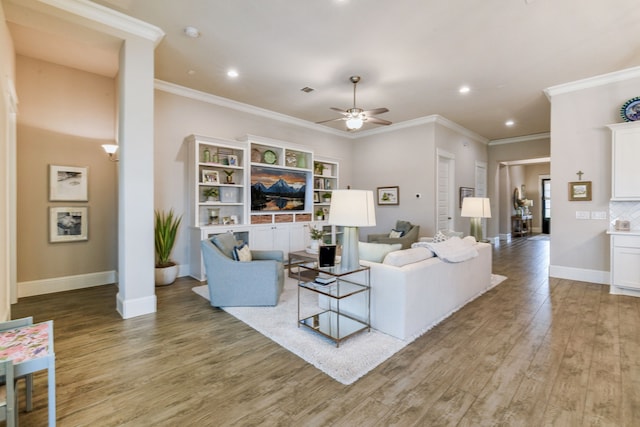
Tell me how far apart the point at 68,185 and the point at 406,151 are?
21.2ft

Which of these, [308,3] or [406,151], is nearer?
[308,3]

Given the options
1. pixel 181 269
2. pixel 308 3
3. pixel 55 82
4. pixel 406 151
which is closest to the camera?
pixel 308 3

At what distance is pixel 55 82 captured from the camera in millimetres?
4188

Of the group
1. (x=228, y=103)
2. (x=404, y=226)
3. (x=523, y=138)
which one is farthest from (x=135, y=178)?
(x=523, y=138)

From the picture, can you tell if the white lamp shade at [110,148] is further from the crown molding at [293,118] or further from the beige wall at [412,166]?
the beige wall at [412,166]

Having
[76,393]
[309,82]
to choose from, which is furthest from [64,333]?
[309,82]

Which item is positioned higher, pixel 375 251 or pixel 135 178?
pixel 135 178

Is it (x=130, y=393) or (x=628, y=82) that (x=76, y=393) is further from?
(x=628, y=82)

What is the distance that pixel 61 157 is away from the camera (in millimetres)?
4234

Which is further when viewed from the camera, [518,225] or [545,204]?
[545,204]

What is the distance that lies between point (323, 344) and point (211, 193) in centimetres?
364

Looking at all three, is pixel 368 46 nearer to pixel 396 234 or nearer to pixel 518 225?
pixel 396 234

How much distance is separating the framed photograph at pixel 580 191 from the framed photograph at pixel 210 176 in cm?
608

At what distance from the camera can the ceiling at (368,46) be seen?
9.59 ft
